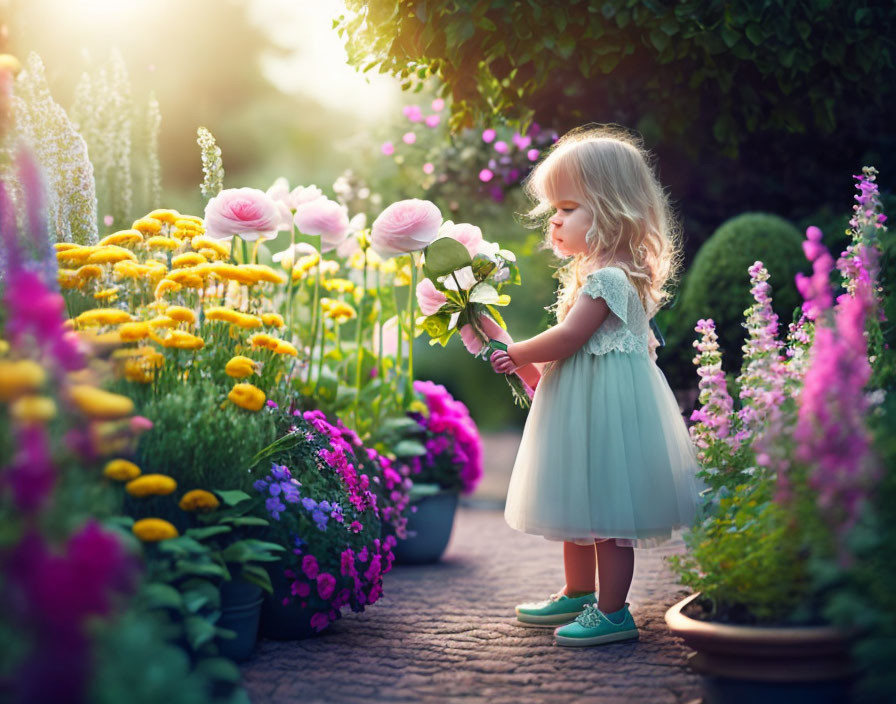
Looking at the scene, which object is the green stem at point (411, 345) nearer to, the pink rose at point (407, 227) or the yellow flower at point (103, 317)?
the pink rose at point (407, 227)

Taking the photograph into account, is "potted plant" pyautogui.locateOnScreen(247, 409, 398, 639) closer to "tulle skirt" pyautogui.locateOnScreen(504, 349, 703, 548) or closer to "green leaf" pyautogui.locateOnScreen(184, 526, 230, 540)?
"green leaf" pyautogui.locateOnScreen(184, 526, 230, 540)

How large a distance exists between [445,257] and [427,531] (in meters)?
1.89

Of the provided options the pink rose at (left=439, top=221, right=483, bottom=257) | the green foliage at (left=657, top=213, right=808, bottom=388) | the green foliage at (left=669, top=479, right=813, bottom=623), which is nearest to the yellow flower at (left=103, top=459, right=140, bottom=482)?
the pink rose at (left=439, top=221, right=483, bottom=257)

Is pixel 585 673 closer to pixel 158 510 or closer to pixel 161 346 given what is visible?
pixel 158 510

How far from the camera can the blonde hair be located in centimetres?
305

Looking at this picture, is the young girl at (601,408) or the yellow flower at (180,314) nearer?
the yellow flower at (180,314)

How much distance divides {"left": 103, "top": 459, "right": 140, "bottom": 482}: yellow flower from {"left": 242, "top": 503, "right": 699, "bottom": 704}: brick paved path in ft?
2.37

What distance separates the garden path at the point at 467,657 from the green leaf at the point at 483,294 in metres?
1.15

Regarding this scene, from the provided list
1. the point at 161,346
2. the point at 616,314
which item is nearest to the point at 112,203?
the point at 161,346

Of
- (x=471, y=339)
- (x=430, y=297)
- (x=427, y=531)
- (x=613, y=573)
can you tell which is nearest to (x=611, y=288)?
(x=471, y=339)

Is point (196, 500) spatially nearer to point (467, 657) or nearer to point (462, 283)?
point (467, 657)

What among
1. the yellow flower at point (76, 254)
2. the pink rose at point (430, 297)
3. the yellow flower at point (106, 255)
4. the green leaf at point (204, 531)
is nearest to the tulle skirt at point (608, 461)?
the pink rose at point (430, 297)

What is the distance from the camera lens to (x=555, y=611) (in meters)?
3.15

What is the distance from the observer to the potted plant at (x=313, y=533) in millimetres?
2834
